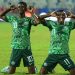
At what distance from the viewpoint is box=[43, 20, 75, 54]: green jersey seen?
13.0 metres

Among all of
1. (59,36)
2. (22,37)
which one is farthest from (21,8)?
(59,36)

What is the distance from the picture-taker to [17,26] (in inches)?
531

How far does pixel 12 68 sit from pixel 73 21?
2073 millimetres

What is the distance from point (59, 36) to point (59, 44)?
0.21m

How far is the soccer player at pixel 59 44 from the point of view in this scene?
13.0 metres

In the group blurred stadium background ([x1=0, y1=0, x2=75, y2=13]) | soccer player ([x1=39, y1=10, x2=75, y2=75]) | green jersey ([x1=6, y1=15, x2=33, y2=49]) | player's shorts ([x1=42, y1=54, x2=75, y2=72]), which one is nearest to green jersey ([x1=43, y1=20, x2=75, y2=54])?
soccer player ([x1=39, y1=10, x2=75, y2=75])

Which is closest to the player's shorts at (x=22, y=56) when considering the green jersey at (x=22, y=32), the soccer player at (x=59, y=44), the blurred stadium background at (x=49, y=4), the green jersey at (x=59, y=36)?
the green jersey at (x=22, y=32)

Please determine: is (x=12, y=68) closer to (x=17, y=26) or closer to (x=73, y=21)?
(x=17, y=26)

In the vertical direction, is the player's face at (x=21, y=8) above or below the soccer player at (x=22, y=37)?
above

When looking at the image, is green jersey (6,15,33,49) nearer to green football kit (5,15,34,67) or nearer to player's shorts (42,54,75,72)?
green football kit (5,15,34,67)

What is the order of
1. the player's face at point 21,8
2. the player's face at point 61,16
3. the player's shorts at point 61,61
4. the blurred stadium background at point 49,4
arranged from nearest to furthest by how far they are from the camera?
1. the player's shorts at point 61,61
2. the player's face at point 61,16
3. the player's face at point 21,8
4. the blurred stadium background at point 49,4

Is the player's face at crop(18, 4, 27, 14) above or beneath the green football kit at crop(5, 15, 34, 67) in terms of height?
above

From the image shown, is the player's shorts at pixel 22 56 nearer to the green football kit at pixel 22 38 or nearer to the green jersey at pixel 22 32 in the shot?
the green football kit at pixel 22 38

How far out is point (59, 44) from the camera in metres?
13.0
